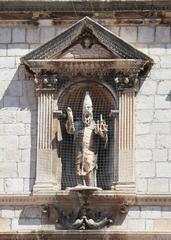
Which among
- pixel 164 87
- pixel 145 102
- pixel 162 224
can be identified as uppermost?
pixel 164 87

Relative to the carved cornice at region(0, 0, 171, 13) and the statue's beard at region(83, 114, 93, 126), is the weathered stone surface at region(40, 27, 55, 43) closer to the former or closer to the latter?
the carved cornice at region(0, 0, 171, 13)

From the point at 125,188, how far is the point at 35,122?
1.46m

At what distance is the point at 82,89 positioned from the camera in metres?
16.3

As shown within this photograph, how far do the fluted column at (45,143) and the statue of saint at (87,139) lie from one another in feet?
0.84

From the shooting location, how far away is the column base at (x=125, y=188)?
15.7 meters

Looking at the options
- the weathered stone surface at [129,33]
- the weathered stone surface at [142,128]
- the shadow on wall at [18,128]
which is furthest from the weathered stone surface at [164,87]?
the shadow on wall at [18,128]

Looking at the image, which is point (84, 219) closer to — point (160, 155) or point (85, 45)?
point (160, 155)

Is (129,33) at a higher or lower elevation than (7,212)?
higher

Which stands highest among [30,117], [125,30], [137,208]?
[125,30]

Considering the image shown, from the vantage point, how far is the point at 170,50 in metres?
16.2

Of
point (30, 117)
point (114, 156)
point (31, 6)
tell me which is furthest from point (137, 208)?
point (31, 6)

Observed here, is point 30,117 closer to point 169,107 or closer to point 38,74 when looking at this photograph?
point 38,74

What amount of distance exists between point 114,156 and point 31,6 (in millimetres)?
2231

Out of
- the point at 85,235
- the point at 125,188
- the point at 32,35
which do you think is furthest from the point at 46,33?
the point at 85,235
